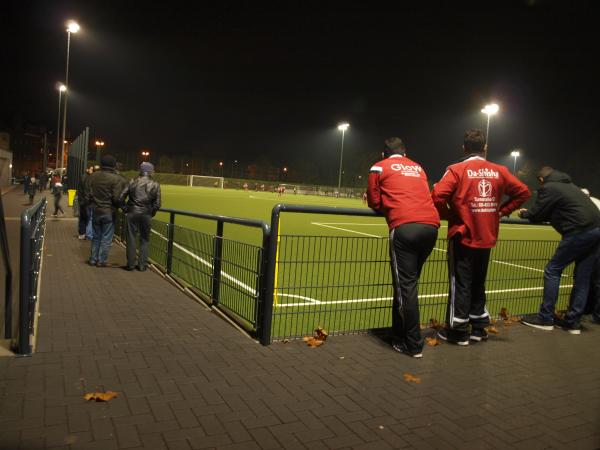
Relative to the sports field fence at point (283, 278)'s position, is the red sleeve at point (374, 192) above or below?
above

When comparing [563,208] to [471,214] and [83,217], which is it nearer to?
[471,214]

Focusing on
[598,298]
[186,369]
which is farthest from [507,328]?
[186,369]

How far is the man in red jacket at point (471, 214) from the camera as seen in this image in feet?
14.5

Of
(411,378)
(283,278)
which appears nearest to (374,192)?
(283,278)

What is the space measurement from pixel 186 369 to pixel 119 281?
402 centimetres

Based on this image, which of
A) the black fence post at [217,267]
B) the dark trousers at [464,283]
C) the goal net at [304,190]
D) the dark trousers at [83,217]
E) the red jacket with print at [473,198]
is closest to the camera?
the red jacket with print at [473,198]

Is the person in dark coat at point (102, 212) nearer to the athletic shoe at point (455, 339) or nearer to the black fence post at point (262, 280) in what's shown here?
the black fence post at point (262, 280)

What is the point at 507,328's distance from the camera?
5.51 meters

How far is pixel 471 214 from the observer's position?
441 cm

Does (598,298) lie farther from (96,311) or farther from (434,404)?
(96,311)

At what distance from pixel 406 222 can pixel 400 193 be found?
275 mm

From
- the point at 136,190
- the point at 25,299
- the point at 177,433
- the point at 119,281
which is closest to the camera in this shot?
the point at 177,433

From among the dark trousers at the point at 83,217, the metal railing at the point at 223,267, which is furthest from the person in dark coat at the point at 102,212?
the dark trousers at the point at 83,217

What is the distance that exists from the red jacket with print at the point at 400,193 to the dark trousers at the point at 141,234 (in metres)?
5.21
